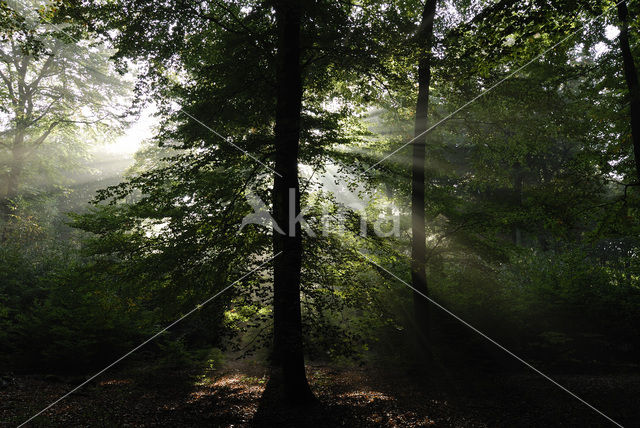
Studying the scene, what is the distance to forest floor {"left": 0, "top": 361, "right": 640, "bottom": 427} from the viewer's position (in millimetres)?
6027

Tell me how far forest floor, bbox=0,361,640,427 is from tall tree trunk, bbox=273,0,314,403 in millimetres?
736

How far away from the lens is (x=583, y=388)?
27.1 ft

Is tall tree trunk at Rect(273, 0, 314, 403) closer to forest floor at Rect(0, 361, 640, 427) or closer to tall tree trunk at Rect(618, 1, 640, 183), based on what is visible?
forest floor at Rect(0, 361, 640, 427)

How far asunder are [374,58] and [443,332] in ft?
30.6

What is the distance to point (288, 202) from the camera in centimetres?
646

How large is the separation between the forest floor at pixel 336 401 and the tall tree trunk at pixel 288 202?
0.74 m

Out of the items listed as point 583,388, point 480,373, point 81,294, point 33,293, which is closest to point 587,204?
point 583,388

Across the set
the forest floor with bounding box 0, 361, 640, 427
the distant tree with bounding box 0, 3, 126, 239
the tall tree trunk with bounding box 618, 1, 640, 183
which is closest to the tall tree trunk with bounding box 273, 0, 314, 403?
the forest floor with bounding box 0, 361, 640, 427

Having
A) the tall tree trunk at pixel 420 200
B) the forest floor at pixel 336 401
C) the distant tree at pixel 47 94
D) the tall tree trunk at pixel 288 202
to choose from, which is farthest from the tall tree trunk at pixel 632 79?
the distant tree at pixel 47 94

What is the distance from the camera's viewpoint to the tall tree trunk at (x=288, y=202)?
6195 mm

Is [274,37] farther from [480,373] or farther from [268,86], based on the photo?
[480,373]

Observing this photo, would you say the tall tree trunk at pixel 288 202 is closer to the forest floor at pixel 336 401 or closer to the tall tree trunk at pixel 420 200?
the forest floor at pixel 336 401

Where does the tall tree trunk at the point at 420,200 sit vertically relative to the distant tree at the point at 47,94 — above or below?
below

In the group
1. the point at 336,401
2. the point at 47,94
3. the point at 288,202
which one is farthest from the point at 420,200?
the point at 47,94
